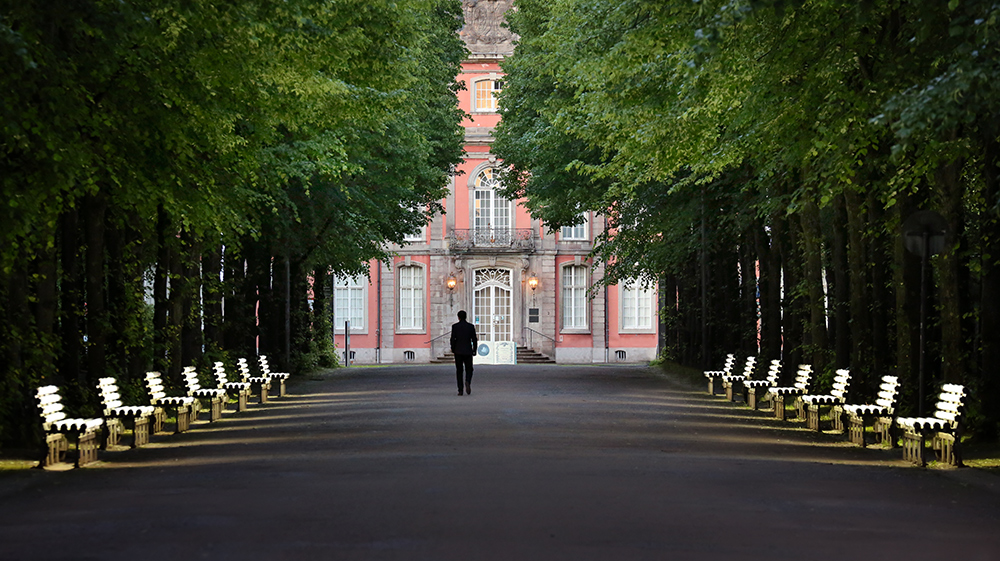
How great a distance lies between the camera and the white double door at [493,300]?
6300cm

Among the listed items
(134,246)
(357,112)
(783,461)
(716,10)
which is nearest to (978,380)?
(783,461)

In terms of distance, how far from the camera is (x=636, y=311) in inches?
2504

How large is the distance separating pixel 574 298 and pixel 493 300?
3.49 metres

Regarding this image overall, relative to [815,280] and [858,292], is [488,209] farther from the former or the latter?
[858,292]

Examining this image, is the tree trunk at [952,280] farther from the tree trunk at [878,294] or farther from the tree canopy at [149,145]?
the tree canopy at [149,145]

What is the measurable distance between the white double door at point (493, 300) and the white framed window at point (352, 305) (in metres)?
4.89

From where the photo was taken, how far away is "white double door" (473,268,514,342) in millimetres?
63000

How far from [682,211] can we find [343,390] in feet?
28.4

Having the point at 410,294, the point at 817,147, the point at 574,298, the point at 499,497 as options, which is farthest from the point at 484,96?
the point at 499,497

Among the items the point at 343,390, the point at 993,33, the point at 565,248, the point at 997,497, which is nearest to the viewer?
the point at 993,33

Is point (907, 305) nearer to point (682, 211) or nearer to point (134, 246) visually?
point (134, 246)

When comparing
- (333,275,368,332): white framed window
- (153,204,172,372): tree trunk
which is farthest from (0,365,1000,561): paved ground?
(333,275,368,332): white framed window

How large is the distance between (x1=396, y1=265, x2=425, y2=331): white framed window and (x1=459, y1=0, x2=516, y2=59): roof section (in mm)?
9639

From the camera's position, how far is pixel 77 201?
19.4 meters
